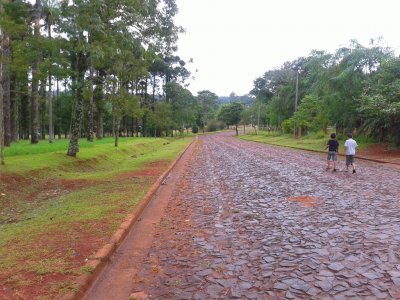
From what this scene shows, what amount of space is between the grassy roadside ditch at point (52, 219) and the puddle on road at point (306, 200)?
13.3 feet

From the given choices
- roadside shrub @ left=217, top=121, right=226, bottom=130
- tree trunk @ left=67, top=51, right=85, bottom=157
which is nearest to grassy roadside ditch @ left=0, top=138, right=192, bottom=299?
tree trunk @ left=67, top=51, right=85, bottom=157

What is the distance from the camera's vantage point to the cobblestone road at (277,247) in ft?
13.9

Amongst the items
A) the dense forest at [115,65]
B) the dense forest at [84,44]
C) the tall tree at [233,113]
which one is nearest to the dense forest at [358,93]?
the dense forest at [115,65]

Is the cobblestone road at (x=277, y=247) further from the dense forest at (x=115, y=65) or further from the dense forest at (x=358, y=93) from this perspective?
the dense forest at (x=358, y=93)

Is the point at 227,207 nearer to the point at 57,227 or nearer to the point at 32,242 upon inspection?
the point at 57,227

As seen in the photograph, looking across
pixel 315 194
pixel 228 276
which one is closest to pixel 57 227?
pixel 228 276

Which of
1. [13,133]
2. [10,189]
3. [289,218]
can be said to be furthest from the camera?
[13,133]

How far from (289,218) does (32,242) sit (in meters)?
4.77

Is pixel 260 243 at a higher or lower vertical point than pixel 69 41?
lower

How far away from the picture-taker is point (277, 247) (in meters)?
5.63

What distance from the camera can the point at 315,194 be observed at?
998 centimetres

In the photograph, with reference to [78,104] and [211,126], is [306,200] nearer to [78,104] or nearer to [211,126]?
[78,104]

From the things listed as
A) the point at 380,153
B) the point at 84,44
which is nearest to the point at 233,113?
the point at 380,153

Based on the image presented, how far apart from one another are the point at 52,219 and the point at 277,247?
4.71 m
